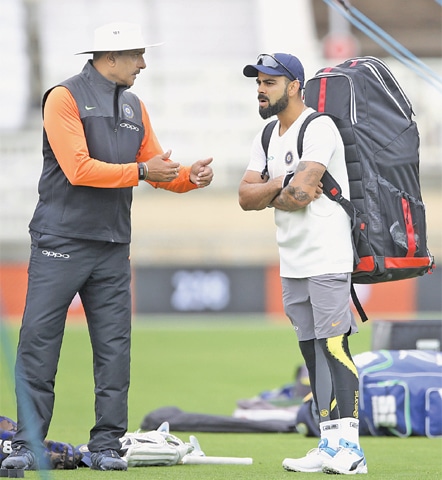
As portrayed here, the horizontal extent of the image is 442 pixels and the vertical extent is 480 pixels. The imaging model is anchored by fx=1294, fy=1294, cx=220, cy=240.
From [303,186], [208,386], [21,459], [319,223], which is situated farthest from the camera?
[208,386]

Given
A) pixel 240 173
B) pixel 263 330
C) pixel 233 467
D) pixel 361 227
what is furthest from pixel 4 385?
pixel 240 173

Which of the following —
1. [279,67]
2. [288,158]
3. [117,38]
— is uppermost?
[117,38]

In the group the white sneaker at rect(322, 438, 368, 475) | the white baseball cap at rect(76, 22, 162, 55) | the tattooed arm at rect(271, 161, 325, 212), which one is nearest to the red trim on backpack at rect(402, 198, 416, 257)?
the tattooed arm at rect(271, 161, 325, 212)

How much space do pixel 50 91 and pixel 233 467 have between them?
2.06 metres

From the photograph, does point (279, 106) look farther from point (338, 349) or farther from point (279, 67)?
point (338, 349)

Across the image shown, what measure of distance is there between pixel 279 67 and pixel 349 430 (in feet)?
5.74

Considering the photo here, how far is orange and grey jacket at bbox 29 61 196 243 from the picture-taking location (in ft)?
19.7

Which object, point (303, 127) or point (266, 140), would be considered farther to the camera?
point (266, 140)

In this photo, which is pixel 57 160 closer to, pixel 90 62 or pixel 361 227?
pixel 90 62

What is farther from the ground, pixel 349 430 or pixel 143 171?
pixel 143 171

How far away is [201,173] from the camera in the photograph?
641 cm

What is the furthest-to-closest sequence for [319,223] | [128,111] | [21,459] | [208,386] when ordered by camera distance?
[208,386] < [128,111] < [319,223] < [21,459]

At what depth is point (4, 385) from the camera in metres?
11.2

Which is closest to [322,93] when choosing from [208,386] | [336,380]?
[336,380]
